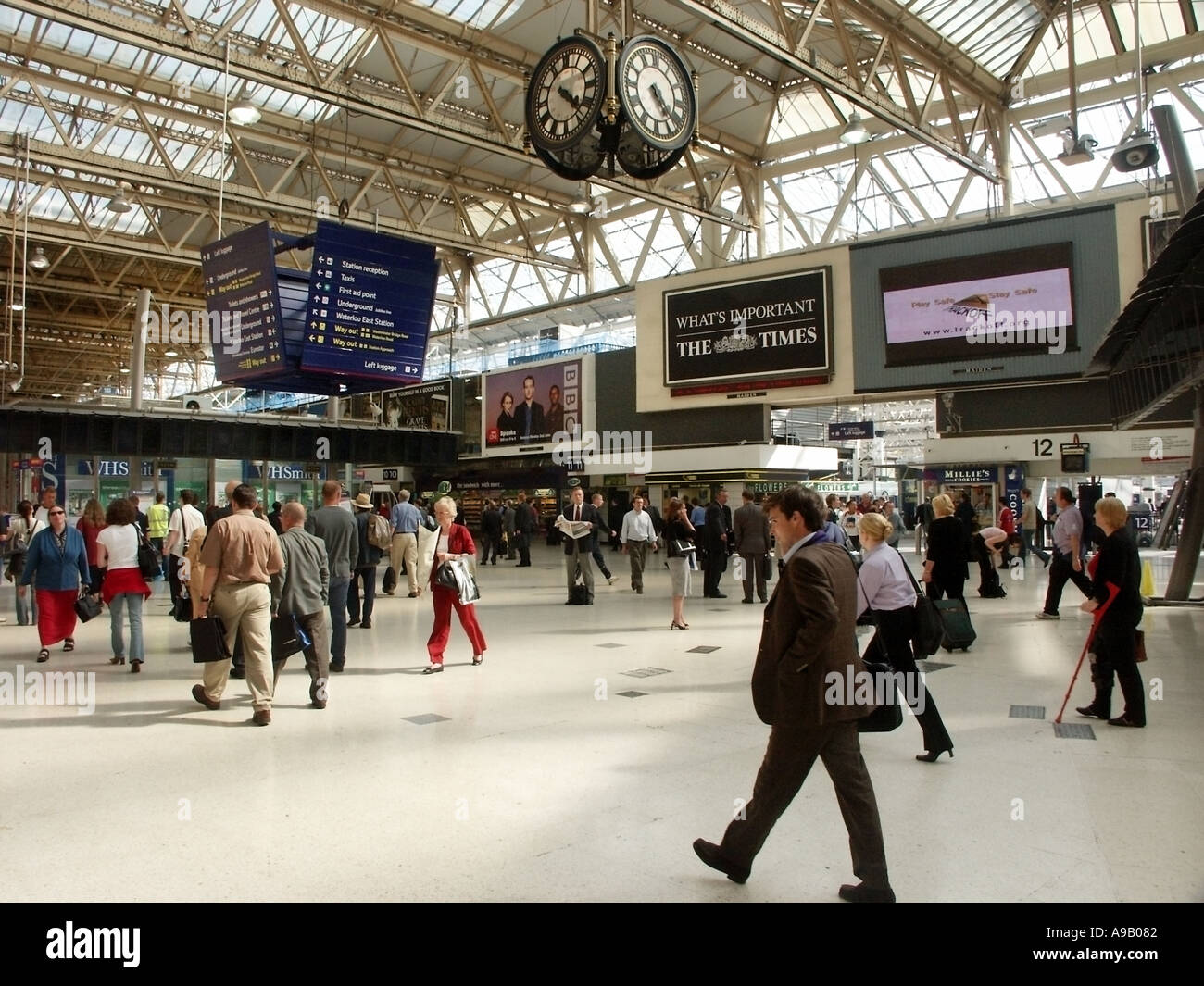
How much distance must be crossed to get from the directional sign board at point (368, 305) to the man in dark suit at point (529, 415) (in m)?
18.8

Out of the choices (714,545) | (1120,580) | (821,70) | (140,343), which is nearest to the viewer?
(1120,580)

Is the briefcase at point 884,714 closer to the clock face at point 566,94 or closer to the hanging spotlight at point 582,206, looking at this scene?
the clock face at point 566,94

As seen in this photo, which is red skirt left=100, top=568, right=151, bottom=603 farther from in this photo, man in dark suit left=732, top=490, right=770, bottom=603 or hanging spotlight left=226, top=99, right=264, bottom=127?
hanging spotlight left=226, top=99, right=264, bottom=127

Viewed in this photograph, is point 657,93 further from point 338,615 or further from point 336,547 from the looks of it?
point 338,615

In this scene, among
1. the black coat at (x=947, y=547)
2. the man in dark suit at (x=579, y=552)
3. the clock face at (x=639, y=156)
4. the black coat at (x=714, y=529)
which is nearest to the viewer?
the clock face at (x=639, y=156)

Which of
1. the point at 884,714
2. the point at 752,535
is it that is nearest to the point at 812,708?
the point at 884,714

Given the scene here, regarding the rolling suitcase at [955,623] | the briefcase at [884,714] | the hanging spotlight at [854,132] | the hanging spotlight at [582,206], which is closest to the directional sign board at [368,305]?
the rolling suitcase at [955,623]

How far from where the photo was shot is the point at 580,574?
41.7ft

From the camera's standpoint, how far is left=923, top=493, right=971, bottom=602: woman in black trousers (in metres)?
8.20

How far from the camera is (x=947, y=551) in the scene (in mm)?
8234

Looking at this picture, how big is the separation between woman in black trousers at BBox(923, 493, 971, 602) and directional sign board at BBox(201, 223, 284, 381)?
24.2 ft

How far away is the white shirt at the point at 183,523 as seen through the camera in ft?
35.0

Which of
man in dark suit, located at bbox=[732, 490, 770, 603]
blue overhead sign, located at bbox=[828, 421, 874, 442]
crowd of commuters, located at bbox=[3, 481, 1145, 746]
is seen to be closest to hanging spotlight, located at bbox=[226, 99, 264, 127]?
crowd of commuters, located at bbox=[3, 481, 1145, 746]

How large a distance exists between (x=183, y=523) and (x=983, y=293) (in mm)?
18284
